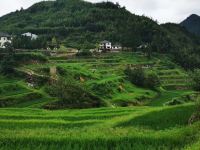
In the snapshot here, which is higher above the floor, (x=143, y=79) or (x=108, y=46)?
(x=108, y=46)

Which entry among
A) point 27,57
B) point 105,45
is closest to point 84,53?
point 105,45

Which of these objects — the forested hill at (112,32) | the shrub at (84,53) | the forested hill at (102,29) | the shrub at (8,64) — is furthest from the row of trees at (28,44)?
the shrub at (8,64)

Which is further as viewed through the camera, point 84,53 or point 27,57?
point 84,53

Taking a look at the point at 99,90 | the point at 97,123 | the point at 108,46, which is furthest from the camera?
the point at 108,46

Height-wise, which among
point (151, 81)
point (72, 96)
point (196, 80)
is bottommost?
point (151, 81)

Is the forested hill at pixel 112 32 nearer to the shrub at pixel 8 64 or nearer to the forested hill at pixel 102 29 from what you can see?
the forested hill at pixel 102 29

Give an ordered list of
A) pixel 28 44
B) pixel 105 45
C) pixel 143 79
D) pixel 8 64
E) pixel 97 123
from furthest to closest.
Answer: pixel 105 45 < pixel 28 44 < pixel 143 79 < pixel 8 64 < pixel 97 123

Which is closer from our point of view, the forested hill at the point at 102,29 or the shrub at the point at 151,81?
the shrub at the point at 151,81

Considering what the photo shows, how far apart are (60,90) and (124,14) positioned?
4829 inches

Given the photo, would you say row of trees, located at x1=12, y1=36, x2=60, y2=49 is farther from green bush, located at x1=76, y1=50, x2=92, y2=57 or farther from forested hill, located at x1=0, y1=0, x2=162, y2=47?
green bush, located at x1=76, y1=50, x2=92, y2=57

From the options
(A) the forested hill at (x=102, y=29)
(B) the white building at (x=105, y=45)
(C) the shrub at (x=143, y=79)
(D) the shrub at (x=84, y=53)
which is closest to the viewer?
(C) the shrub at (x=143, y=79)

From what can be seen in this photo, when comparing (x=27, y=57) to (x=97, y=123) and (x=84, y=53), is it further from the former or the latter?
(x=97, y=123)

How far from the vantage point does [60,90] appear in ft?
264

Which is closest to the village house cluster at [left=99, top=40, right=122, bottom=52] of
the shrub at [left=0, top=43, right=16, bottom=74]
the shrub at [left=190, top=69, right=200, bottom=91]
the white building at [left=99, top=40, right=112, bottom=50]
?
the white building at [left=99, top=40, right=112, bottom=50]
